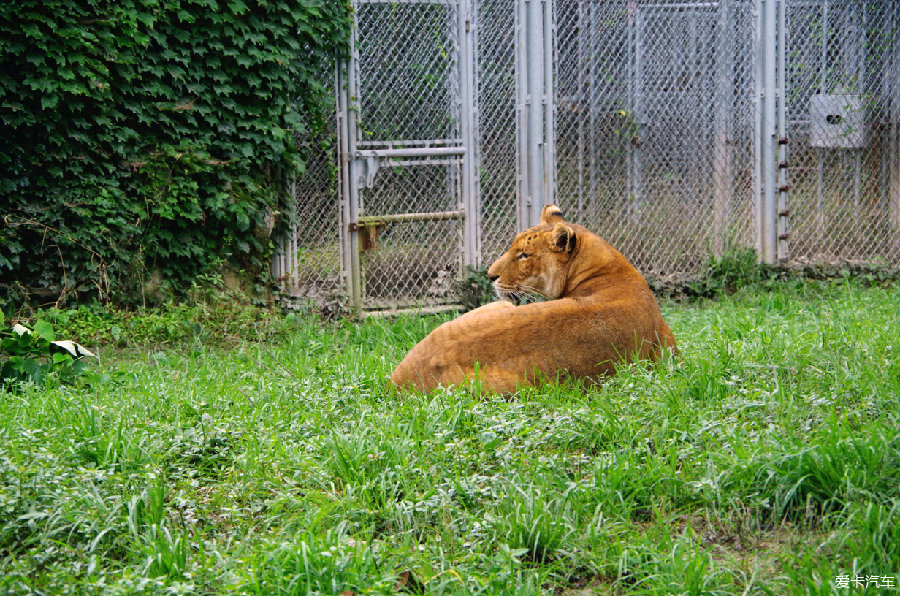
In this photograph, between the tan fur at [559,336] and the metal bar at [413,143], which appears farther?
the metal bar at [413,143]

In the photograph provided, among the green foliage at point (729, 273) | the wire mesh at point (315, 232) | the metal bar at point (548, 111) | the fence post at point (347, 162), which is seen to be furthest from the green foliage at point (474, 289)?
the green foliage at point (729, 273)

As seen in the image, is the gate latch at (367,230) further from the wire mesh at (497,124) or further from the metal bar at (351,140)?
the wire mesh at (497,124)

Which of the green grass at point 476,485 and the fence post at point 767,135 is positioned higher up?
the fence post at point 767,135

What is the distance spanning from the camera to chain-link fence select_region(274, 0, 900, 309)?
8133 millimetres

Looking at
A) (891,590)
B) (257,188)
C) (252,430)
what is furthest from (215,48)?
(891,590)

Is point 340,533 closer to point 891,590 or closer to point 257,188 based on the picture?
point 891,590

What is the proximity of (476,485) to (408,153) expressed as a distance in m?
5.04

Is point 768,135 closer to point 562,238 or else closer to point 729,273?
point 729,273

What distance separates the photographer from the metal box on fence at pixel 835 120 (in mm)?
9750

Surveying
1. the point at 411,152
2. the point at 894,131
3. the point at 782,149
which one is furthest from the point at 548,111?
the point at 894,131

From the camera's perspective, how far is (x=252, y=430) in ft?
14.2

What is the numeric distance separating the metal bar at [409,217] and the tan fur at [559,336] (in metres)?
3.13

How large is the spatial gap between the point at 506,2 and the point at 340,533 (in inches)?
251

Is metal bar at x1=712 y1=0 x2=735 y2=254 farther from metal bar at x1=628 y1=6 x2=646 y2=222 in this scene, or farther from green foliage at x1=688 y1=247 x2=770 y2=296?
metal bar at x1=628 y1=6 x2=646 y2=222
